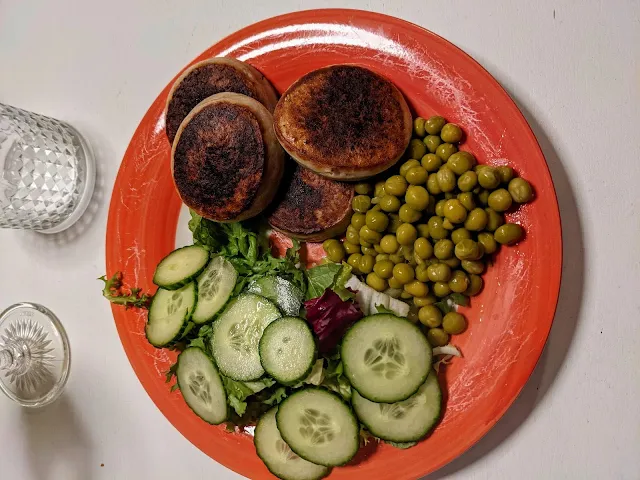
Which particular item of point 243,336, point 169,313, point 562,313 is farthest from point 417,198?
point 169,313

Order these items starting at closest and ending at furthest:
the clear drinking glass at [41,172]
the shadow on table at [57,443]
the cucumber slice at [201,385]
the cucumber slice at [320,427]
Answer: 1. the cucumber slice at [320,427]
2. the cucumber slice at [201,385]
3. the clear drinking glass at [41,172]
4. the shadow on table at [57,443]

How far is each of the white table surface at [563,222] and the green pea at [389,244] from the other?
0.78 meters

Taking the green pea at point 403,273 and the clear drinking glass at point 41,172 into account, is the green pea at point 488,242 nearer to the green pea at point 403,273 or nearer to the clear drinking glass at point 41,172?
the green pea at point 403,273

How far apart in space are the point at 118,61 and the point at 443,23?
1.93 m

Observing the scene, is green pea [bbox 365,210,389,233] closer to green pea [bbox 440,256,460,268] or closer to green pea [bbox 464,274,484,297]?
green pea [bbox 440,256,460,268]

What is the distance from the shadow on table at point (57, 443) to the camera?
324 centimetres

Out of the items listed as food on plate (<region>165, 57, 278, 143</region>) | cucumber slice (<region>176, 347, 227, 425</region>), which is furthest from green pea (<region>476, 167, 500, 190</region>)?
cucumber slice (<region>176, 347, 227, 425</region>)

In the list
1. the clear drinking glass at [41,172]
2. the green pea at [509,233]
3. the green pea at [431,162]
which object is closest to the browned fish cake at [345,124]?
the green pea at [431,162]

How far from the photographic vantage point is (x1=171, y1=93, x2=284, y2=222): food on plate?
2.44 meters

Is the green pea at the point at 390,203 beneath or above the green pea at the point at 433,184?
beneath

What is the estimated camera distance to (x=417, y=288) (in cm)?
242

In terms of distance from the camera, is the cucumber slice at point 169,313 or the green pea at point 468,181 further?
the cucumber slice at point 169,313

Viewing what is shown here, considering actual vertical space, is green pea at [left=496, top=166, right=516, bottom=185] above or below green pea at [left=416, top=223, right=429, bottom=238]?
above

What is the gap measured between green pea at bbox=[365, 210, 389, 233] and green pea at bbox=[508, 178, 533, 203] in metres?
0.55
